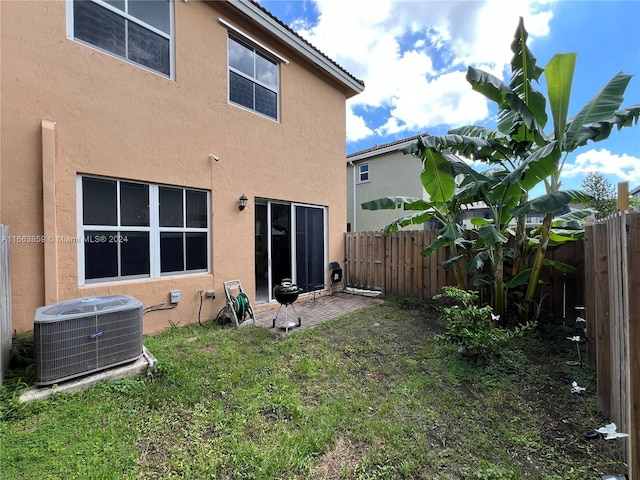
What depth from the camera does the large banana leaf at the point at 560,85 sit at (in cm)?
396

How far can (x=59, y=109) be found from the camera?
401 centimetres

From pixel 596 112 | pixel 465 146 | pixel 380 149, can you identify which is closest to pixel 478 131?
pixel 465 146

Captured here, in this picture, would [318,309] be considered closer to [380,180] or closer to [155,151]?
[155,151]

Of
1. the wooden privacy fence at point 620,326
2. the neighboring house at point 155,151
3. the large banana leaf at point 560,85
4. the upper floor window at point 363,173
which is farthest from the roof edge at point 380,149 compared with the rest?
the wooden privacy fence at point 620,326

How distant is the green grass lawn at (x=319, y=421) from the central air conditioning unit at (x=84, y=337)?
0.93 feet

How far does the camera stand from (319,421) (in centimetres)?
259

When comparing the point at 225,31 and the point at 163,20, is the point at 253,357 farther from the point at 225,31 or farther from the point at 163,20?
the point at 225,31

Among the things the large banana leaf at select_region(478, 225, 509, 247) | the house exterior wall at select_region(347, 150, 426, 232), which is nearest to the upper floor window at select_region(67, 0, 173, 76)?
the large banana leaf at select_region(478, 225, 509, 247)

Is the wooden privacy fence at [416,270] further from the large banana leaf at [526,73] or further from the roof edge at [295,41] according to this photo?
the roof edge at [295,41]

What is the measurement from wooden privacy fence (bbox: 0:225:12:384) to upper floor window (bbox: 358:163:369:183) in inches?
580

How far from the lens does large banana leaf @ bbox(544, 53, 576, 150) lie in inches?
156

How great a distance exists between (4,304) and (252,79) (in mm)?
5953

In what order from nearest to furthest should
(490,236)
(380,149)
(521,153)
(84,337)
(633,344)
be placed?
(633,344) < (84,337) < (490,236) < (521,153) < (380,149)

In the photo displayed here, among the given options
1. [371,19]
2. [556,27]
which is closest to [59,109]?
[371,19]
